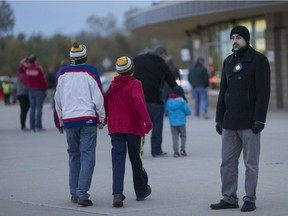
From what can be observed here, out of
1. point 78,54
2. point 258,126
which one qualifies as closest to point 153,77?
point 78,54

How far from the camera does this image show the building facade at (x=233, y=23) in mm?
25766

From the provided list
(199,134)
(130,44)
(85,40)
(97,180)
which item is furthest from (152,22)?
(85,40)

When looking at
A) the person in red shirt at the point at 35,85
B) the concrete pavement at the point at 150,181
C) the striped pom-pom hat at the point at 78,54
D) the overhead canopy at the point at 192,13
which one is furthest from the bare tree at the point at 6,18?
the striped pom-pom hat at the point at 78,54

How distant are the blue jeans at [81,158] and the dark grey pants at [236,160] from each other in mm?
1562

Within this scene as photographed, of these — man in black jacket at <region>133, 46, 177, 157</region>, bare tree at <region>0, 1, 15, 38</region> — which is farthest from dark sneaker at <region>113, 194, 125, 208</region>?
bare tree at <region>0, 1, 15, 38</region>

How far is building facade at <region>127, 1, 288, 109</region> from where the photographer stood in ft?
84.5

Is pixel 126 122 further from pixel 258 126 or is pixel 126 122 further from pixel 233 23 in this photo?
pixel 233 23

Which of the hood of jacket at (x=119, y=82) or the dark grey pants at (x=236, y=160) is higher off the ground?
the hood of jacket at (x=119, y=82)

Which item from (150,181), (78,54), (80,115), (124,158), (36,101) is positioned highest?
(78,54)

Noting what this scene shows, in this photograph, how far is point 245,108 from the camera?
8.77 m

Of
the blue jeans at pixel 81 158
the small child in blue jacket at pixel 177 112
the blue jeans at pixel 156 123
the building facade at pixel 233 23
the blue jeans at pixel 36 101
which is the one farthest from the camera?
the building facade at pixel 233 23

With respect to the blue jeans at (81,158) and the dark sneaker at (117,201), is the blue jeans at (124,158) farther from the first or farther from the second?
the blue jeans at (81,158)

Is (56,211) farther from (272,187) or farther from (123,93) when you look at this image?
(272,187)

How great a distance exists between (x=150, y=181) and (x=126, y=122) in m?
1.98
